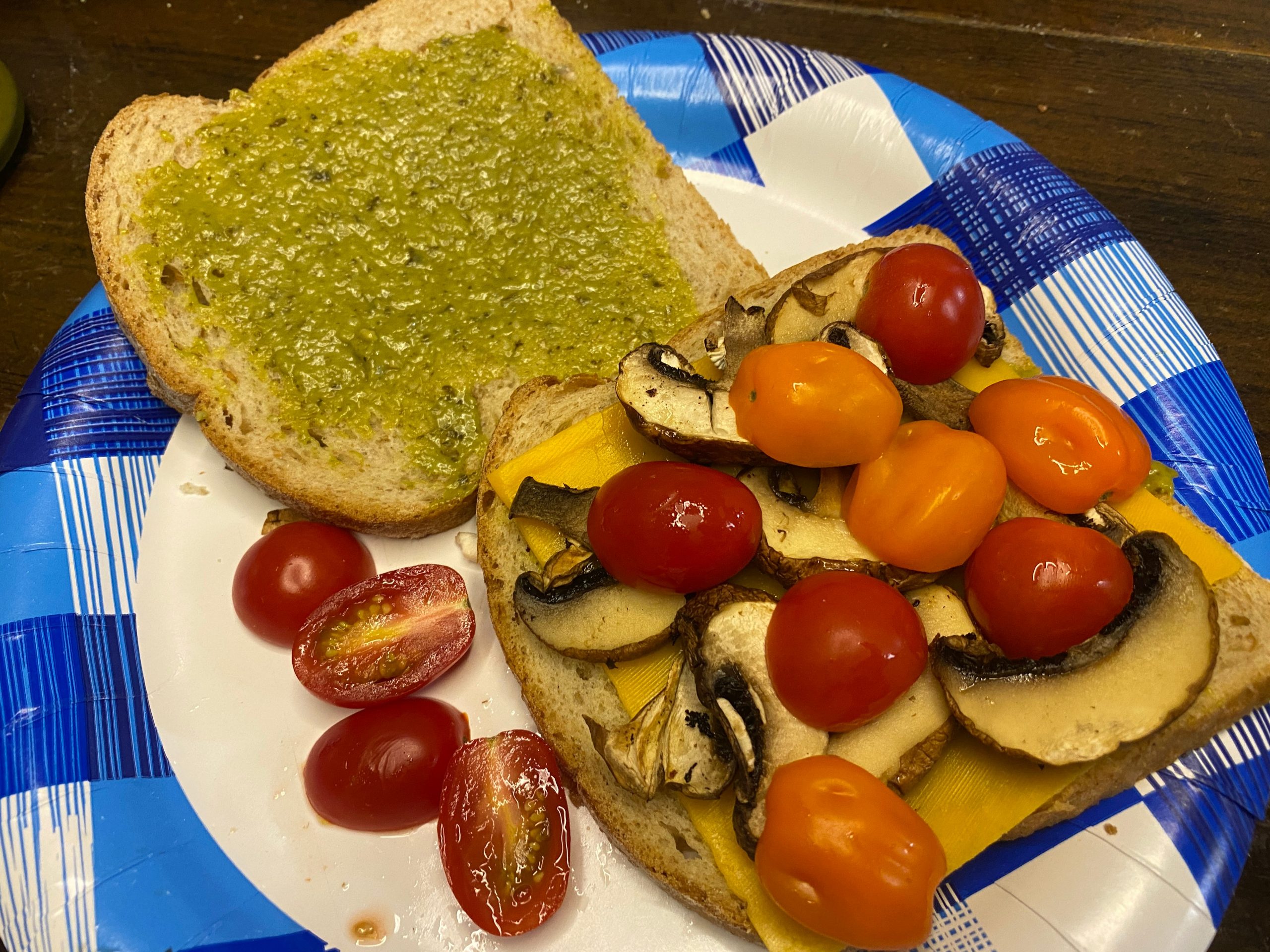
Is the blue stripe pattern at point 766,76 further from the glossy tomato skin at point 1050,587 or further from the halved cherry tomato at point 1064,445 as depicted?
the glossy tomato skin at point 1050,587

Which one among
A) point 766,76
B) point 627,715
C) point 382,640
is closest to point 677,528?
point 627,715

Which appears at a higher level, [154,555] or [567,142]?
[567,142]

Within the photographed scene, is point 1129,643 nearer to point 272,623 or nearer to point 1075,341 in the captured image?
point 1075,341

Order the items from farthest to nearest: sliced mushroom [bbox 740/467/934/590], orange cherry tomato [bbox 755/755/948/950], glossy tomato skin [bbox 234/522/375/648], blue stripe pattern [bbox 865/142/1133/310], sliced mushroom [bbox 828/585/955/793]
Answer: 1. blue stripe pattern [bbox 865/142/1133/310]
2. glossy tomato skin [bbox 234/522/375/648]
3. sliced mushroom [bbox 740/467/934/590]
4. sliced mushroom [bbox 828/585/955/793]
5. orange cherry tomato [bbox 755/755/948/950]

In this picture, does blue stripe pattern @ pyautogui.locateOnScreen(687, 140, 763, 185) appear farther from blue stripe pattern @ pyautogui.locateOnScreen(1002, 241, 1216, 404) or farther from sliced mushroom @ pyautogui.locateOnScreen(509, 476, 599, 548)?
sliced mushroom @ pyautogui.locateOnScreen(509, 476, 599, 548)

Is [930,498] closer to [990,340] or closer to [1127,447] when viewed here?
[1127,447]

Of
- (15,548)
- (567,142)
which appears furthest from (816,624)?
(15,548)

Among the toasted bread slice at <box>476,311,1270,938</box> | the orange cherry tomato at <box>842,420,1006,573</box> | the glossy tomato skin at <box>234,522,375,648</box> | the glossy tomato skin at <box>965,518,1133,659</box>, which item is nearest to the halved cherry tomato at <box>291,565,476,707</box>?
the glossy tomato skin at <box>234,522,375,648</box>
